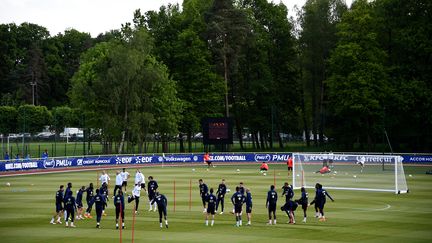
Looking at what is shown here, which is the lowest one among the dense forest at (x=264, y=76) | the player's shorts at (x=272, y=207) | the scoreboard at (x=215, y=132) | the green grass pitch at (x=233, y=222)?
the green grass pitch at (x=233, y=222)

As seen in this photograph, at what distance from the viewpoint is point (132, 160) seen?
269 ft

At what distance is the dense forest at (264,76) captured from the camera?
304 ft

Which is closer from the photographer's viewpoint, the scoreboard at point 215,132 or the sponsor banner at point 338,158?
the sponsor banner at point 338,158

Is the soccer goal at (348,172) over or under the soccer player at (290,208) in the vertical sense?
over

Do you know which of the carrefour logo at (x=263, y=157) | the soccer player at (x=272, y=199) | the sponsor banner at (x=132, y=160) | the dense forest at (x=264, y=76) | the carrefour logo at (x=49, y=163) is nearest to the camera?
the soccer player at (x=272, y=199)

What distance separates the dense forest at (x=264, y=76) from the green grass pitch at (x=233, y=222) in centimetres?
3998

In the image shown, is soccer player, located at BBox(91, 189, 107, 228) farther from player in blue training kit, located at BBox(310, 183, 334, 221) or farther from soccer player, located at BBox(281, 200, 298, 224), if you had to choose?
player in blue training kit, located at BBox(310, 183, 334, 221)

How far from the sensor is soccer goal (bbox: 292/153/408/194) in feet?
170

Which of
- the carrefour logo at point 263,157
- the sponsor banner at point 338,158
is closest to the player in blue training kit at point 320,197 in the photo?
the sponsor banner at point 338,158

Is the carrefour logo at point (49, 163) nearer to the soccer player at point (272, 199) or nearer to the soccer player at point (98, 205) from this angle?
the soccer player at point (98, 205)

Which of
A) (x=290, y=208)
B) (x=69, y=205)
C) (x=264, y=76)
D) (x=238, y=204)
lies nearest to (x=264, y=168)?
(x=290, y=208)

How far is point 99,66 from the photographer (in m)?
94.2

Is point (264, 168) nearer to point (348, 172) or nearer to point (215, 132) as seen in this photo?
point (348, 172)

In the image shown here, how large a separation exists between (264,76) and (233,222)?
248 feet
